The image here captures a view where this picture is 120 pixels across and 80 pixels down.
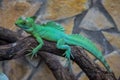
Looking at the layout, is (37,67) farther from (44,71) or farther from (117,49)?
(117,49)

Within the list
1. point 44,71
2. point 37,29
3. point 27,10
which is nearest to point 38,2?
point 27,10

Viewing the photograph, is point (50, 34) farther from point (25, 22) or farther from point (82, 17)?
point (82, 17)

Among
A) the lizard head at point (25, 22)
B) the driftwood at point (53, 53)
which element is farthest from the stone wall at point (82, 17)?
the lizard head at point (25, 22)

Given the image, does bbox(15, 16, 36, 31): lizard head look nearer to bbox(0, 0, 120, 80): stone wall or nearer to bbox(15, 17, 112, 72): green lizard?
bbox(15, 17, 112, 72): green lizard

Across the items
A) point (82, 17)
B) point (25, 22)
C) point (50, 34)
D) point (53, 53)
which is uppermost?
point (25, 22)

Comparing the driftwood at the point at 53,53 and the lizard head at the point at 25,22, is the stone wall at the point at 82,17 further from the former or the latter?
the lizard head at the point at 25,22

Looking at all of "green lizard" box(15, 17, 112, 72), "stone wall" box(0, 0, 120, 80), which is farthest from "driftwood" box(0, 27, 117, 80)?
"stone wall" box(0, 0, 120, 80)

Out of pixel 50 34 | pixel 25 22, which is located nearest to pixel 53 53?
pixel 50 34

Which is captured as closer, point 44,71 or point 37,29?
point 37,29
